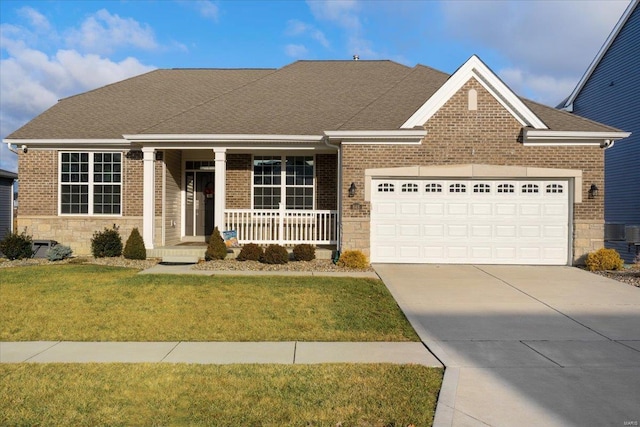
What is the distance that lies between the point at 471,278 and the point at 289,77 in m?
11.8

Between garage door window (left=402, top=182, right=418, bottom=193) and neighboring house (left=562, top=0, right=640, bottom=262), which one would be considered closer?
garage door window (left=402, top=182, right=418, bottom=193)

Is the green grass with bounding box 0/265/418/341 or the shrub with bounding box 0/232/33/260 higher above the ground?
the shrub with bounding box 0/232/33/260

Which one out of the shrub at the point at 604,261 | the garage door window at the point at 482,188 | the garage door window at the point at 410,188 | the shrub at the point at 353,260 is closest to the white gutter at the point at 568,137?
the garage door window at the point at 482,188

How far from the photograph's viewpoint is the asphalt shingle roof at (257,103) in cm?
1476

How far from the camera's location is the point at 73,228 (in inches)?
620

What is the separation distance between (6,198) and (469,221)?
21.9 metres

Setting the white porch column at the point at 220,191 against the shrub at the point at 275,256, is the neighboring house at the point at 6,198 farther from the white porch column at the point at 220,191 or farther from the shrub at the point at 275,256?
the shrub at the point at 275,256

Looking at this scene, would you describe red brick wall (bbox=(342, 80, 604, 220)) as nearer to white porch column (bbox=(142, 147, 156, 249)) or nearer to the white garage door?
the white garage door

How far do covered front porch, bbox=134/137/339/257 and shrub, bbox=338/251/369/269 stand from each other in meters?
1.95

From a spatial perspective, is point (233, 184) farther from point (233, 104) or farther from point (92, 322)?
point (92, 322)

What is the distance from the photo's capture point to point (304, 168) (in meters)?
16.5

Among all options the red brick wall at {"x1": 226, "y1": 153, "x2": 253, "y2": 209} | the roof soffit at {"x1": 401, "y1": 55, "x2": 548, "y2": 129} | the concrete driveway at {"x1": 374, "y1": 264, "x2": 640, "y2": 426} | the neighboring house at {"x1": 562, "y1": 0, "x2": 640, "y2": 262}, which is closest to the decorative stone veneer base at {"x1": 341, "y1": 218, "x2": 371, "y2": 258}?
the concrete driveway at {"x1": 374, "y1": 264, "x2": 640, "y2": 426}

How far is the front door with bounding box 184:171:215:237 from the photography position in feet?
57.3

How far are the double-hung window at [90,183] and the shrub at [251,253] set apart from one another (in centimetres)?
517
